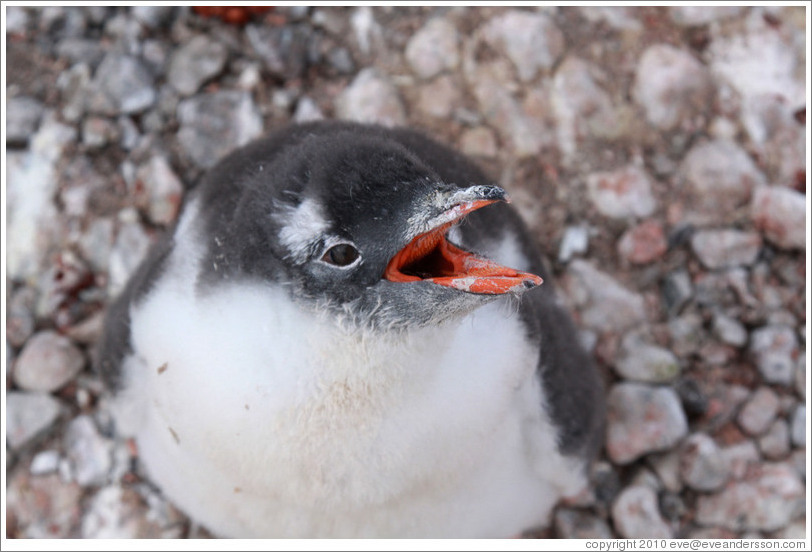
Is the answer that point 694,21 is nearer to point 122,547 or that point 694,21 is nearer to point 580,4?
point 580,4

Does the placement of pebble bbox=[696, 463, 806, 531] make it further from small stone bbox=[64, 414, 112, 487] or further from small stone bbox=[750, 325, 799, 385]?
small stone bbox=[64, 414, 112, 487]

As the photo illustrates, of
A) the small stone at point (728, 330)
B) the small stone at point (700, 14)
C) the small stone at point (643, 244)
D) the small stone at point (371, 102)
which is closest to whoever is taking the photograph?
the small stone at point (728, 330)

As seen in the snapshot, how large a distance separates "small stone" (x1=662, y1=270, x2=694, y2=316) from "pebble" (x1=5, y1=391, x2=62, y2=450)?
1863 millimetres

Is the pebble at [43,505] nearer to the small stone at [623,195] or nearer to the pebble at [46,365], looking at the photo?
the pebble at [46,365]

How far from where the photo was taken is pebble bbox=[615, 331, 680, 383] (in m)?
2.43

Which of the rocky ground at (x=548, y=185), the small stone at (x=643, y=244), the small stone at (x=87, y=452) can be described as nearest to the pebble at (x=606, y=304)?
the rocky ground at (x=548, y=185)

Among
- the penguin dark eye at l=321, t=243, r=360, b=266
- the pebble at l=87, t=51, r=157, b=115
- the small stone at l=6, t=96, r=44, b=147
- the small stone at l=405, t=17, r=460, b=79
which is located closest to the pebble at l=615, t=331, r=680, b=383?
the small stone at l=405, t=17, r=460, b=79

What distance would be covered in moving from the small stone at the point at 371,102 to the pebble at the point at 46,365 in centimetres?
113

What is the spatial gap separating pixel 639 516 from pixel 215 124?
1.76 m

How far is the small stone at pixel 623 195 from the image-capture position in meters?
2.62

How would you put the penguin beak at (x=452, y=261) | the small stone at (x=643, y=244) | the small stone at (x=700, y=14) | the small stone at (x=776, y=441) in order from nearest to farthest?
the penguin beak at (x=452, y=261)
the small stone at (x=776, y=441)
the small stone at (x=643, y=244)
the small stone at (x=700, y=14)

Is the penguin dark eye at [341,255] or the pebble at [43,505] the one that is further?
the pebble at [43,505]

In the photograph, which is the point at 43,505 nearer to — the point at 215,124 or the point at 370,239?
the point at 215,124

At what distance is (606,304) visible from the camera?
254 cm
